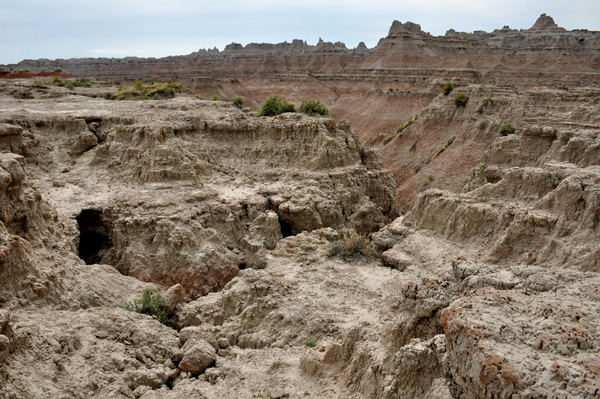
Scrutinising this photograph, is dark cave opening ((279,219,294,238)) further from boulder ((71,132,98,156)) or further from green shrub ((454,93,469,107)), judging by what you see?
green shrub ((454,93,469,107))

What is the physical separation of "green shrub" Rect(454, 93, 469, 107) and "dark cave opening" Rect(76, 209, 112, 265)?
91.5 ft

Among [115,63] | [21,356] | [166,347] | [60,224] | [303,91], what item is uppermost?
[115,63]

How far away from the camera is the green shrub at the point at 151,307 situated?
10.5 metres

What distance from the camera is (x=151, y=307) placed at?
1055cm

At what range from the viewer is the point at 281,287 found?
11.0m

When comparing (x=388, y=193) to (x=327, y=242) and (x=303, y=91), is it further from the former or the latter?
(x=303, y=91)

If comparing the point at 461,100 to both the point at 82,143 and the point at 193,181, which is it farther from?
the point at 82,143

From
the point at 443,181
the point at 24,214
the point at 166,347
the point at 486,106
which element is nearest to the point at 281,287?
the point at 166,347

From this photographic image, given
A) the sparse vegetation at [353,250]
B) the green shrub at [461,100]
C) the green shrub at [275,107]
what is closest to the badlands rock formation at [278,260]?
the sparse vegetation at [353,250]

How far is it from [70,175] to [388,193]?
1342 cm

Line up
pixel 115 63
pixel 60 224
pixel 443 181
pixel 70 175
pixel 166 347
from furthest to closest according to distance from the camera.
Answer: pixel 115 63
pixel 443 181
pixel 70 175
pixel 60 224
pixel 166 347

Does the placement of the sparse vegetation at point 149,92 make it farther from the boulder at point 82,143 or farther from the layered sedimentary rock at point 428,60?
the layered sedimentary rock at point 428,60

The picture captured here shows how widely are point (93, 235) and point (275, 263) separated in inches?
268

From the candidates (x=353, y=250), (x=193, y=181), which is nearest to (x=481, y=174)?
(x=353, y=250)
